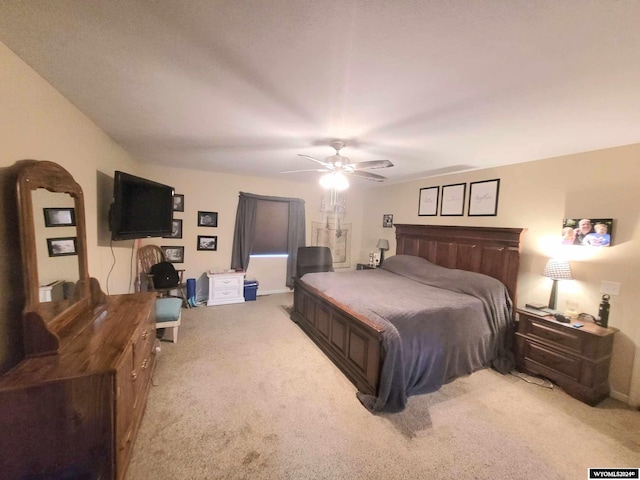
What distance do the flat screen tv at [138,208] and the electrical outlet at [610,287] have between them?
477 cm

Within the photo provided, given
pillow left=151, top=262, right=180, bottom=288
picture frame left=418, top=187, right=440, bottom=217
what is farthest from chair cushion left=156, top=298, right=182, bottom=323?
picture frame left=418, top=187, right=440, bottom=217

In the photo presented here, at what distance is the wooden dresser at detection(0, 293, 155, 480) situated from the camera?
1.10m

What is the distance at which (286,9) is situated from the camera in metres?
0.99

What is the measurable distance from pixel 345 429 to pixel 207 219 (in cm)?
402

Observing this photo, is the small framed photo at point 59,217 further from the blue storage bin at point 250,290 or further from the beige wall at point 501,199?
the blue storage bin at point 250,290

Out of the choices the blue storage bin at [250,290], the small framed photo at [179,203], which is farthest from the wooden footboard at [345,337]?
the small framed photo at [179,203]

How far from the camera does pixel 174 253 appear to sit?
4.44 metres

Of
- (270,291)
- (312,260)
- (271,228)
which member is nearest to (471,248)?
(312,260)

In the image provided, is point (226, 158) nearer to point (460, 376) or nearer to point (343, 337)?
point (343, 337)

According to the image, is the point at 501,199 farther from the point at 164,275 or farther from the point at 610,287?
Answer: the point at 164,275

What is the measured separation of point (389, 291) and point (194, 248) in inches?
139

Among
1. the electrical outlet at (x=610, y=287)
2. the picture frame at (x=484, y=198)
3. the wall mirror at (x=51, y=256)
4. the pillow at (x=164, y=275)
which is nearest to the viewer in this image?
the wall mirror at (x=51, y=256)

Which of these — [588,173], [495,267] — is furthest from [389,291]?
[588,173]

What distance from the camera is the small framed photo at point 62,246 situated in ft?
5.02
